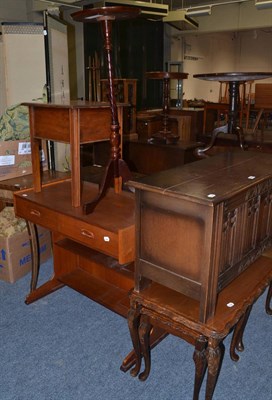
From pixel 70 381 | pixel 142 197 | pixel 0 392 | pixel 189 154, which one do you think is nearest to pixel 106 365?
pixel 70 381

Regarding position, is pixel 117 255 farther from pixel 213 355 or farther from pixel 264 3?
pixel 264 3

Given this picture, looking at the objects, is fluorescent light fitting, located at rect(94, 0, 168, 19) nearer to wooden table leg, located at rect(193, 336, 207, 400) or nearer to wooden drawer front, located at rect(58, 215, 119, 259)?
wooden drawer front, located at rect(58, 215, 119, 259)

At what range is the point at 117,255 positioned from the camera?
1.54 meters

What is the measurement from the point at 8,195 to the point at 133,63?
596cm

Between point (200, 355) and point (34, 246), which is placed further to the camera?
point (34, 246)

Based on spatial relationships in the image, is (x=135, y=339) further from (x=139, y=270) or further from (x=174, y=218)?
(x=174, y=218)

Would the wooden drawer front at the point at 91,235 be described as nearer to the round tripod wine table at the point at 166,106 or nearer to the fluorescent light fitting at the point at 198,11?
the round tripod wine table at the point at 166,106

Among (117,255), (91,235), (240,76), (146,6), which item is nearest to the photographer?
(117,255)

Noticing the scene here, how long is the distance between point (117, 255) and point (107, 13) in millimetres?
1020

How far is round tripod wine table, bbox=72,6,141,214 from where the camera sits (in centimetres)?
158

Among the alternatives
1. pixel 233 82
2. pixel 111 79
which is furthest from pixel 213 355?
pixel 233 82

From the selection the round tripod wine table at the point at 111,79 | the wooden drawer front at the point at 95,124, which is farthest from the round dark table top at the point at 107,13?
the wooden drawer front at the point at 95,124

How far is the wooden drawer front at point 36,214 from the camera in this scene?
183 centimetres

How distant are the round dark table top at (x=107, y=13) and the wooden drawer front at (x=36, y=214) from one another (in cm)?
90
